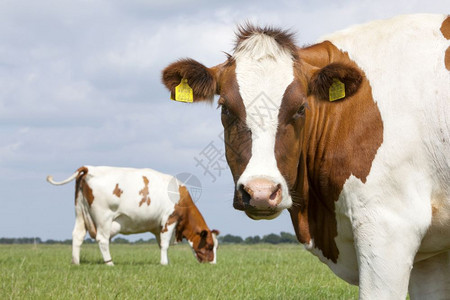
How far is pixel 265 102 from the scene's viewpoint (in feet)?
13.4

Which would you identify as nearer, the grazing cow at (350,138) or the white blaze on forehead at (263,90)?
the white blaze on forehead at (263,90)

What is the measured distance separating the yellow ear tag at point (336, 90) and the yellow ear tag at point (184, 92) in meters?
1.19

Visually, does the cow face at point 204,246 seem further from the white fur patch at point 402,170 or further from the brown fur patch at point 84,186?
the white fur patch at point 402,170

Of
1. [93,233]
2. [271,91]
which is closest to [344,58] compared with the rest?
[271,91]

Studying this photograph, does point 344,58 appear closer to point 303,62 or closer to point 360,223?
point 303,62

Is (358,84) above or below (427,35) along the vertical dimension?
below

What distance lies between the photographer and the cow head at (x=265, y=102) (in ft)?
12.6

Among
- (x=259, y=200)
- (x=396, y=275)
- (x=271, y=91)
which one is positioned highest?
(x=271, y=91)

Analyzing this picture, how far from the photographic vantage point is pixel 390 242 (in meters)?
3.97

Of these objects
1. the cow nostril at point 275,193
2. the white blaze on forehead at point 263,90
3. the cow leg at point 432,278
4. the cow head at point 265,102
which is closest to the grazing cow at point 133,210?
the cow leg at point 432,278

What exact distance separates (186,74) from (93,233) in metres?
13.6

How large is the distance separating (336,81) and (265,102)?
0.73 metres

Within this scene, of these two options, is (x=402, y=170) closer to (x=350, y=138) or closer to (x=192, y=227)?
(x=350, y=138)

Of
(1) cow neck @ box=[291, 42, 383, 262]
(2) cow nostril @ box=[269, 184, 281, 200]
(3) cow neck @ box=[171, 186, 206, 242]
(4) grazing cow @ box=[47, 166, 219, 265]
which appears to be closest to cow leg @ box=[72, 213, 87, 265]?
(4) grazing cow @ box=[47, 166, 219, 265]
